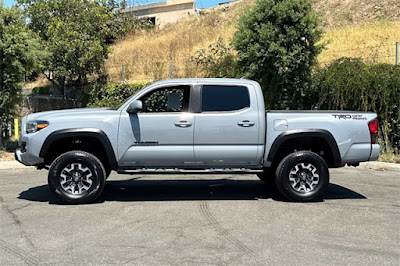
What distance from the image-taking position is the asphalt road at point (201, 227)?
4.63m

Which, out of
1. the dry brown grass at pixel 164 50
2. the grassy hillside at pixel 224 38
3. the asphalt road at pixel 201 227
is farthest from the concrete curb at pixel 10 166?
the grassy hillside at pixel 224 38

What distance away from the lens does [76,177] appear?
6.91m

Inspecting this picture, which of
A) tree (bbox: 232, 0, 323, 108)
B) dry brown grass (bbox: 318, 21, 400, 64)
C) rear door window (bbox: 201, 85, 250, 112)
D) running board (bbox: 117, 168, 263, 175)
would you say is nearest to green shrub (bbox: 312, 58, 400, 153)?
tree (bbox: 232, 0, 323, 108)

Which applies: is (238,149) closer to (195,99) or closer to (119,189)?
(195,99)

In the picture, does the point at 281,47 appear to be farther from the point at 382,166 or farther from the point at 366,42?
the point at 366,42

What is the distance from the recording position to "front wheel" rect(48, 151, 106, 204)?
6.83 m

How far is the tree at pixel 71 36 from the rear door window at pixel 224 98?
1402 centimetres

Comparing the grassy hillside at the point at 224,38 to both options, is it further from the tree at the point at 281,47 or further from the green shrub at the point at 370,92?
the green shrub at the point at 370,92

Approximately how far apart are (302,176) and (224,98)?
1923 mm

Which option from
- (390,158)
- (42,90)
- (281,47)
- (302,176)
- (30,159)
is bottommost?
(390,158)

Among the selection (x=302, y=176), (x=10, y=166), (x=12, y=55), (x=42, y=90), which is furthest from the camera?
(x=42, y=90)

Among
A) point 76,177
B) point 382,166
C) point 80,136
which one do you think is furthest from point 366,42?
point 76,177

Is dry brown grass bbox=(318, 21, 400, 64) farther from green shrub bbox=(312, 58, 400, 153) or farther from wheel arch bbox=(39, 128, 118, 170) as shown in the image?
wheel arch bbox=(39, 128, 118, 170)

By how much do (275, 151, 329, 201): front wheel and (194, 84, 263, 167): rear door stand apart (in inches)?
21.5
